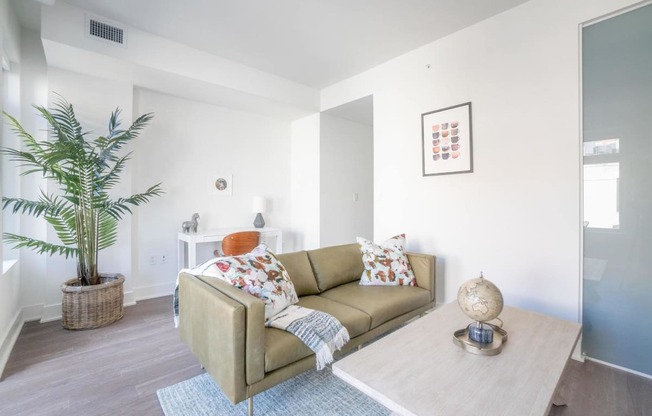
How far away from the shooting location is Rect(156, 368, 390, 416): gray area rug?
1559 millimetres

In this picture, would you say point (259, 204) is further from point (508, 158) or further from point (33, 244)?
point (508, 158)

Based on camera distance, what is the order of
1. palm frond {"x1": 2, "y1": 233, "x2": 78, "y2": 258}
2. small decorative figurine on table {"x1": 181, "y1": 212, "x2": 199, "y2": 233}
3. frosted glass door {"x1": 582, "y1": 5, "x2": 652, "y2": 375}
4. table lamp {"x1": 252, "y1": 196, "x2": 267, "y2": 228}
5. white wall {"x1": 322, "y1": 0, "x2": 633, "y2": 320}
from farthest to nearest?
1. table lamp {"x1": 252, "y1": 196, "x2": 267, "y2": 228}
2. small decorative figurine on table {"x1": 181, "y1": 212, "x2": 199, "y2": 233}
3. palm frond {"x1": 2, "y1": 233, "x2": 78, "y2": 258}
4. white wall {"x1": 322, "y1": 0, "x2": 633, "y2": 320}
5. frosted glass door {"x1": 582, "y1": 5, "x2": 652, "y2": 375}

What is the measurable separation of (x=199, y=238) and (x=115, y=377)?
60.9 inches

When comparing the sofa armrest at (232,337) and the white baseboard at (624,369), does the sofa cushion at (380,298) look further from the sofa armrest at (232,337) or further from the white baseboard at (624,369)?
the white baseboard at (624,369)

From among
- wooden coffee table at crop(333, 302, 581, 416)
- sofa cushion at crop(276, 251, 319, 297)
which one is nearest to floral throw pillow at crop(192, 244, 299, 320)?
sofa cushion at crop(276, 251, 319, 297)

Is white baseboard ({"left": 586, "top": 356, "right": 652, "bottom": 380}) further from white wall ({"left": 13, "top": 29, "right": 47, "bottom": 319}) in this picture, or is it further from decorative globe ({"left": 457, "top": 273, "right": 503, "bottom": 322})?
white wall ({"left": 13, "top": 29, "right": 47, "bottom": 319})

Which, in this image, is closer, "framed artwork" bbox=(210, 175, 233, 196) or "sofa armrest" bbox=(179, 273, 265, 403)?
"sofa armrest" bbox=(179, 273, 265, 403)

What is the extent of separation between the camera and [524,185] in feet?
7.66

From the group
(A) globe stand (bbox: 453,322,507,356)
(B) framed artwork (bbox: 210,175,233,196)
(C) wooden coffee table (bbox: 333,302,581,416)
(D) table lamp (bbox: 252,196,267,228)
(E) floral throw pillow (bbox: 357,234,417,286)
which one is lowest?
(C) wooden coffee table (bbox: 333,302,581,416)

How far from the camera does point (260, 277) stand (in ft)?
5.86

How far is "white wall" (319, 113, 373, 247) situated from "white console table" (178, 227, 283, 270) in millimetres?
691

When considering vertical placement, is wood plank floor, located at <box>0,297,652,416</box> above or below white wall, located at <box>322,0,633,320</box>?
below

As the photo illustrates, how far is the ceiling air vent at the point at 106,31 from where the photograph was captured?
2473mm

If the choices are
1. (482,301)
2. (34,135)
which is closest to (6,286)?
(34,135)
